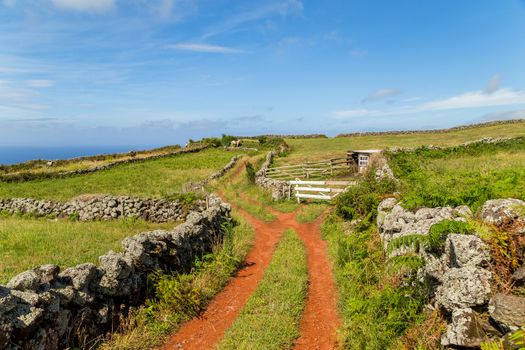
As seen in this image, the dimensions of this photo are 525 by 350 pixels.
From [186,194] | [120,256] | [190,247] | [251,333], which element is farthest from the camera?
[186,194]

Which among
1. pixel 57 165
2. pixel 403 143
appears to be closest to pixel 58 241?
pixel 57 165

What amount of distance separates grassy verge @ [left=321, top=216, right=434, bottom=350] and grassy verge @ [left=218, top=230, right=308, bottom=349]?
122cm

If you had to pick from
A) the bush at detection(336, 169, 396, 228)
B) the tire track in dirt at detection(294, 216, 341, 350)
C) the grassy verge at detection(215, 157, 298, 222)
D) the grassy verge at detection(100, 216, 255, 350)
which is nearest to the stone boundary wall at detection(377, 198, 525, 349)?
the tire track in dirt at detection(294, 216, 341, 350)

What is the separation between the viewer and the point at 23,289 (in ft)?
23.2

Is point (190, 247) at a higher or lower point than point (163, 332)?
higher

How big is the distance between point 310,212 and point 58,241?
12806mm

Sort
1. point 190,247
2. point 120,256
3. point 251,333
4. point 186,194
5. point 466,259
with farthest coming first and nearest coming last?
point 186,194 → point 190,247 → point 120,256 → point 251,333 → point 466,259

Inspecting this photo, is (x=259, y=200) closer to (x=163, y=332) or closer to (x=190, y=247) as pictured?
(x=190, y=247)

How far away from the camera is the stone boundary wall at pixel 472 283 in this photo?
16.8 feet

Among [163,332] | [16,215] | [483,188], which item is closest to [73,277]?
[163,332]

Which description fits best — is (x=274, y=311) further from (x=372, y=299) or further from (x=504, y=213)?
(x=504, y=213)

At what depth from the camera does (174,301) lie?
9.85 metres

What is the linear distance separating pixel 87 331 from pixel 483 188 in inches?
394

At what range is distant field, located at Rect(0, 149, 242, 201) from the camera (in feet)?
103
